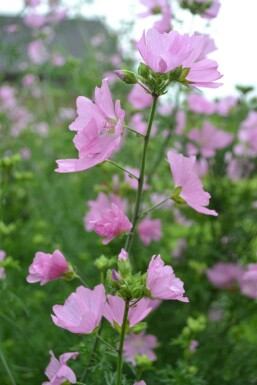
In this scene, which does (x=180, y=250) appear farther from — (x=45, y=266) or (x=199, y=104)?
(x=45, y=266)

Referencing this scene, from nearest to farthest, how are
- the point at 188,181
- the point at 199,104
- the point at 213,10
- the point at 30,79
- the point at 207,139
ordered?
1. the point at 188,181
2. the point at 213,10
3. the point at 207,139
4. the point at 199,104
5. the point at 30,79

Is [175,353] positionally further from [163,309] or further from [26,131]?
[26,131]

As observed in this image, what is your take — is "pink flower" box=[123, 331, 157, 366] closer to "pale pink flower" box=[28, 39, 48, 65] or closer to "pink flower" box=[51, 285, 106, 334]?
"pink flower" box=[51, 285, 106, 334]

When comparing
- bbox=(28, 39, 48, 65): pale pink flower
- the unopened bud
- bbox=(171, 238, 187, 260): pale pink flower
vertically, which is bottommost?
bbox=(171, 238, 187, 260): pale pink flower

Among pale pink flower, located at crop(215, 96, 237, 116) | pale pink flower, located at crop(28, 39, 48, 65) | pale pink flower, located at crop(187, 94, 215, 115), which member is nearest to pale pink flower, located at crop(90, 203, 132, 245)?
pale pink flower, located at crop(187, 94, 215, 115)

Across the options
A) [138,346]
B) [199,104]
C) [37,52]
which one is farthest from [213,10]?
[37,52]
